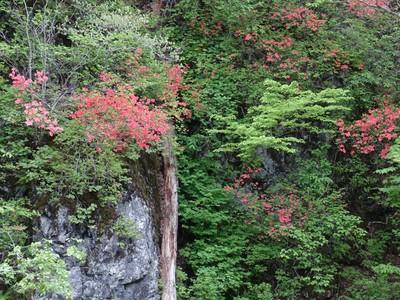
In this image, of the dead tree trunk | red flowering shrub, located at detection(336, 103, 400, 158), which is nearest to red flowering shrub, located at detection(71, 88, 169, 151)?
the dead tree trunk

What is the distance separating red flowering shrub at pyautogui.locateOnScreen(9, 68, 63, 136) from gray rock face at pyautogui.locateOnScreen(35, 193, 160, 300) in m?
1.16

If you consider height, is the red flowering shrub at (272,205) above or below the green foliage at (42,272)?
above

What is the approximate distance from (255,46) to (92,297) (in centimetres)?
784

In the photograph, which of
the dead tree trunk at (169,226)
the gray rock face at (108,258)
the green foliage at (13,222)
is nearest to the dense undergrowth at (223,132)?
the green foliage at (13,222)

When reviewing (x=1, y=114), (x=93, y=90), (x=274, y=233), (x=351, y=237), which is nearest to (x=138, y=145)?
(x=93, y=90)

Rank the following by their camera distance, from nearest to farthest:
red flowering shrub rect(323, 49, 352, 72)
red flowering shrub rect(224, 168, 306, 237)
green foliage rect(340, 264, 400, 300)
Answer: green foliage rect(340, 264, 400, 300) < red flowering shrub rect(224, 168, 306, 237) < red flowering shrub rect(323, 49, 352, 72)

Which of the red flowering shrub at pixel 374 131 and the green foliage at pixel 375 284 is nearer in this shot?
the green foliage at pixel 375 284

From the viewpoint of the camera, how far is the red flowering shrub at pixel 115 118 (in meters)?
6.04

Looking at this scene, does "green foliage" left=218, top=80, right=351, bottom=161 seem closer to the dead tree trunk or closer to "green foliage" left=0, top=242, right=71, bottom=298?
the dead tree trunk

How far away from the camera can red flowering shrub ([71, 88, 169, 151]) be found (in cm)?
604

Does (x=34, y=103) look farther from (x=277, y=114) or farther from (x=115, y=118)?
(x=277, y=114)

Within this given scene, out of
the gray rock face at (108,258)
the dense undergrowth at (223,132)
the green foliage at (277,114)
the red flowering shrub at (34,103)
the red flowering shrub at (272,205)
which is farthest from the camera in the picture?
the red flowering shrub at (272,205)

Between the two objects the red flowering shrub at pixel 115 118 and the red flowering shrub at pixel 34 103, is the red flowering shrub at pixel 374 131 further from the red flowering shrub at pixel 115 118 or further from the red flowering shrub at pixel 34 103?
the red flowering shrub at pixel 34 103

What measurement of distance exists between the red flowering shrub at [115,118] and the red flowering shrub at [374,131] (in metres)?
4.93
